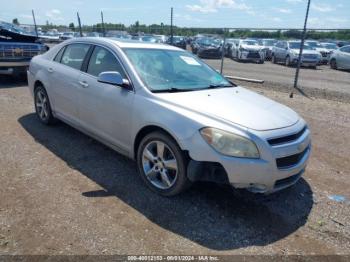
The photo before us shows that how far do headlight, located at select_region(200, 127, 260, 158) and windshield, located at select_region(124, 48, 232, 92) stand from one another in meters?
0.99

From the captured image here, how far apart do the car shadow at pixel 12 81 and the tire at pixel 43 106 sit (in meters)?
4.49

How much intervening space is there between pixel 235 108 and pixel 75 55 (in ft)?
9.09

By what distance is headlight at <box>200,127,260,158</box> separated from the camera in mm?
2980

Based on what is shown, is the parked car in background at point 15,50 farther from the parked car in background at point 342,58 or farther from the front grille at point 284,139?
the parked car in background at point 342,58

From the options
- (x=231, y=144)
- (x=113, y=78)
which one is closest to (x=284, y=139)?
(x=231, y=144)

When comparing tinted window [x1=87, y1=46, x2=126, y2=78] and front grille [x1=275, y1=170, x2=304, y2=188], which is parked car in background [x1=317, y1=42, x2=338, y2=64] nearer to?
tinted window [x1=87, y1=46, x2=126, y2=78]

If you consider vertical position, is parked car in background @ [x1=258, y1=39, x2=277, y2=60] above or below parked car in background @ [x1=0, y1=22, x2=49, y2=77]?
below

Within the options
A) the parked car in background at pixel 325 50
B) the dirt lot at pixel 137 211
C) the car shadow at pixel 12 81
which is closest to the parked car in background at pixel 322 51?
the parked car in background at pixel 325 50

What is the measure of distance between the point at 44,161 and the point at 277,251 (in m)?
3.19

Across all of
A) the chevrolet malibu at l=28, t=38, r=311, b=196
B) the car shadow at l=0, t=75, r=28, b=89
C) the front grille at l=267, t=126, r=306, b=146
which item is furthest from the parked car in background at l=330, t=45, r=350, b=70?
the front grille at l=267, t=126, r=306, b=146

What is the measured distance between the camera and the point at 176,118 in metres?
3.25

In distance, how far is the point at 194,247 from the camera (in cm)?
280

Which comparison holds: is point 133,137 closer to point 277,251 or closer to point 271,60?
point 277,251

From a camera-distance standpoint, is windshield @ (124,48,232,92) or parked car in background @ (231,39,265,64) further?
parked car in background @ (231,39,265,64)
